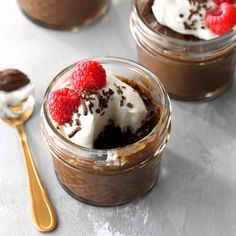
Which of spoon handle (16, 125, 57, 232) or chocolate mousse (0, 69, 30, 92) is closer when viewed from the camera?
spoon handle (16, 125, 57, 232)

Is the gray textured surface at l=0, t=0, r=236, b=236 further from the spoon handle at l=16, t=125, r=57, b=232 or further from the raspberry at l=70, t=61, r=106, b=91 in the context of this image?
the raspberry at l=70, t=61, r=106, b=91

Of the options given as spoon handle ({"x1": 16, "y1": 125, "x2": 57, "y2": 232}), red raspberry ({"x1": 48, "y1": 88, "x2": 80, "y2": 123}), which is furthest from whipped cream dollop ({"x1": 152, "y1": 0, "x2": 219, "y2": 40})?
spoon handle ({"x1": 16, "y1": 125, "x2": 57, "y2": 232})

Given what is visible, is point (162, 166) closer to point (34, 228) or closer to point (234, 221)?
point (234, 221)

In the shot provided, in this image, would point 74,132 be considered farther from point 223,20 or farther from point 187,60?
point 223,20

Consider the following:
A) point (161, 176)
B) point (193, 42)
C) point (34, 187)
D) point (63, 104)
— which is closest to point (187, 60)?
point (193, 42)

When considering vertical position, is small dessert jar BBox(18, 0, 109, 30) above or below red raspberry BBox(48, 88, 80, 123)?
below

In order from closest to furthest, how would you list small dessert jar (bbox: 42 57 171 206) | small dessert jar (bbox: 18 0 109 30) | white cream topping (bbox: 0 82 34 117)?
small dessert jar (bbox: 42 57 171 206)
white cream topping (bbox: 0 82 34 117)
small dessert jar (bbox: 18 0 109 30)
